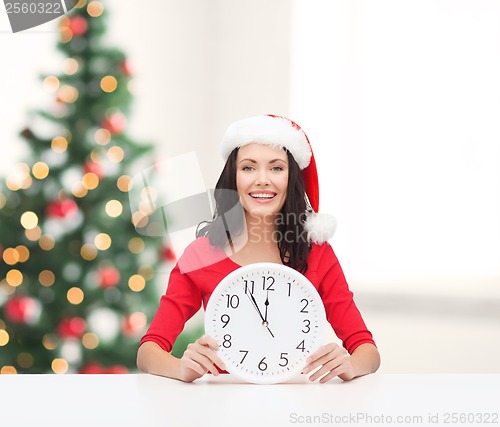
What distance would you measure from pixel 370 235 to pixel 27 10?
1.79 metres

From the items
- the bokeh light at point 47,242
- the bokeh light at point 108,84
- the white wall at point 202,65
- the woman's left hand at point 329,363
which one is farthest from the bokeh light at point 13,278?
the woman's left hand at point 329,363

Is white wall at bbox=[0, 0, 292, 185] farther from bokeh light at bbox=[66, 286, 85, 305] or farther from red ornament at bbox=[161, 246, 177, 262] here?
bokeh light at bbox=[66, 286, 85, 305]

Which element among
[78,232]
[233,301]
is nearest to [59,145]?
[78,232]

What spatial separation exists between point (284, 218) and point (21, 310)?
5.47ft

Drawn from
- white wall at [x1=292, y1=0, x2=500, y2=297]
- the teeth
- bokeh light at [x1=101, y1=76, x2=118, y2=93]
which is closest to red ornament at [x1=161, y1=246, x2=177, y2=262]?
bokeh light at [x1=101, y1=76, x2=118, y2=93]

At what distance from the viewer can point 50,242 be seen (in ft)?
9.43

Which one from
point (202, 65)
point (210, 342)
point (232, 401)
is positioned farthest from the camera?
point (202, 65)

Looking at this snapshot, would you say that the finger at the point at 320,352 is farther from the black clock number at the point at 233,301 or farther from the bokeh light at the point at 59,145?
the bokeh light at the point at 59,145

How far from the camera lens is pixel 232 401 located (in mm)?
1190

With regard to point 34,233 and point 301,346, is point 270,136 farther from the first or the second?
point 34,233

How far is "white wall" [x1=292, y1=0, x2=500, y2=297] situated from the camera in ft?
10.9

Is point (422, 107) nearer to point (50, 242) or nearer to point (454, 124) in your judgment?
point (454, 124)

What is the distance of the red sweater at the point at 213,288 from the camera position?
151 cm

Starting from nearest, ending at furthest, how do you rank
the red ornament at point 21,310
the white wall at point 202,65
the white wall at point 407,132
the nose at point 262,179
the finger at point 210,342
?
the finger at point 210,342
the nose at point 262,179
the red ornament at point 21,310
the white wall at point 407,132
the white wall at point 202,65
